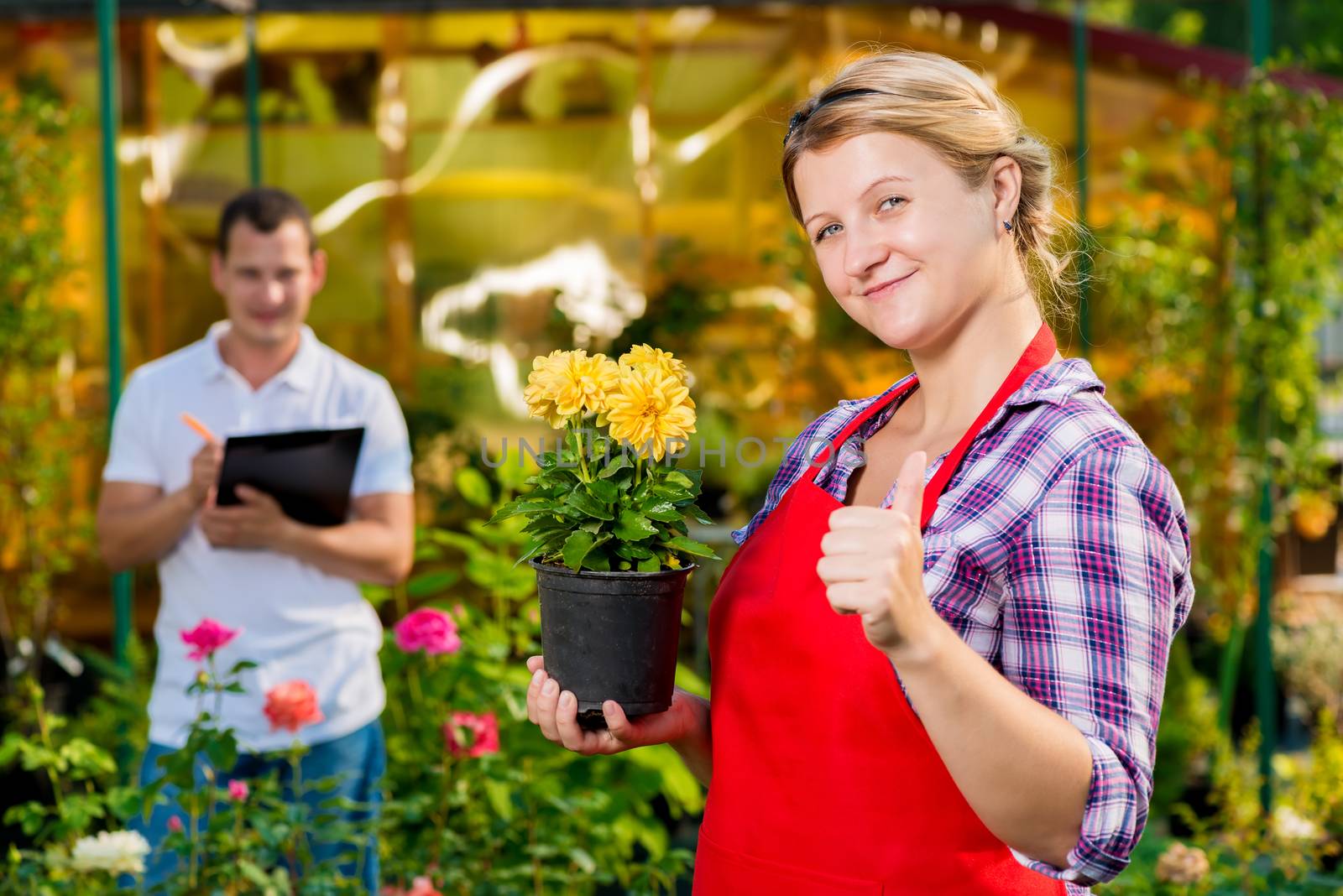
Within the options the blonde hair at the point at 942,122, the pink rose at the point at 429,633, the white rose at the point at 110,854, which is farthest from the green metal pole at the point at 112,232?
the blonde hair at the point at 942,122

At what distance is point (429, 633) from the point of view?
2.32 metres

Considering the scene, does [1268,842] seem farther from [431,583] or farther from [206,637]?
[206,637]

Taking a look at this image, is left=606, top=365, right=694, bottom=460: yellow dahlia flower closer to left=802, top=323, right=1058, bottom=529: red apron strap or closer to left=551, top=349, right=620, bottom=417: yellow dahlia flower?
left=551, top=349, right=620, bottom=417: yellow dahlia flower

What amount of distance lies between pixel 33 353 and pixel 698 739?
3.94 metres

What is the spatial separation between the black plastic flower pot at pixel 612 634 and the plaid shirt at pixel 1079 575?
0.27 m

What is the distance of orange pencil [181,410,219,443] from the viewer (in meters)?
2.27

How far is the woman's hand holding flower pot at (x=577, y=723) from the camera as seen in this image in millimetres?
1239

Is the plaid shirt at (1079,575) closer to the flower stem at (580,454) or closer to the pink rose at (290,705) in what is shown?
the flower stem at (580,454)

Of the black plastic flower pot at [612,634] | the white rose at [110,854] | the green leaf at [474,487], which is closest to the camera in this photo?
the black plastic flower pot at [612,634]

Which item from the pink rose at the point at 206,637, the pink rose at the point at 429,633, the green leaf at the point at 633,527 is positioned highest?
the green leaf at the point at 633,527

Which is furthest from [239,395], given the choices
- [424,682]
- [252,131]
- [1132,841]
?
[252,131]

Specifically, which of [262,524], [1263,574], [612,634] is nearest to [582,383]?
[612,634]

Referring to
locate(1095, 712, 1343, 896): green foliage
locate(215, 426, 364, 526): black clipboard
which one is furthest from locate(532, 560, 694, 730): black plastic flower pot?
locate(1095, 712, 1343, 896): green foliage

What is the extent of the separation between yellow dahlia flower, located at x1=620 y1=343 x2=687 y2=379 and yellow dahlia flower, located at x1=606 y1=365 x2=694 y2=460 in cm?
2
